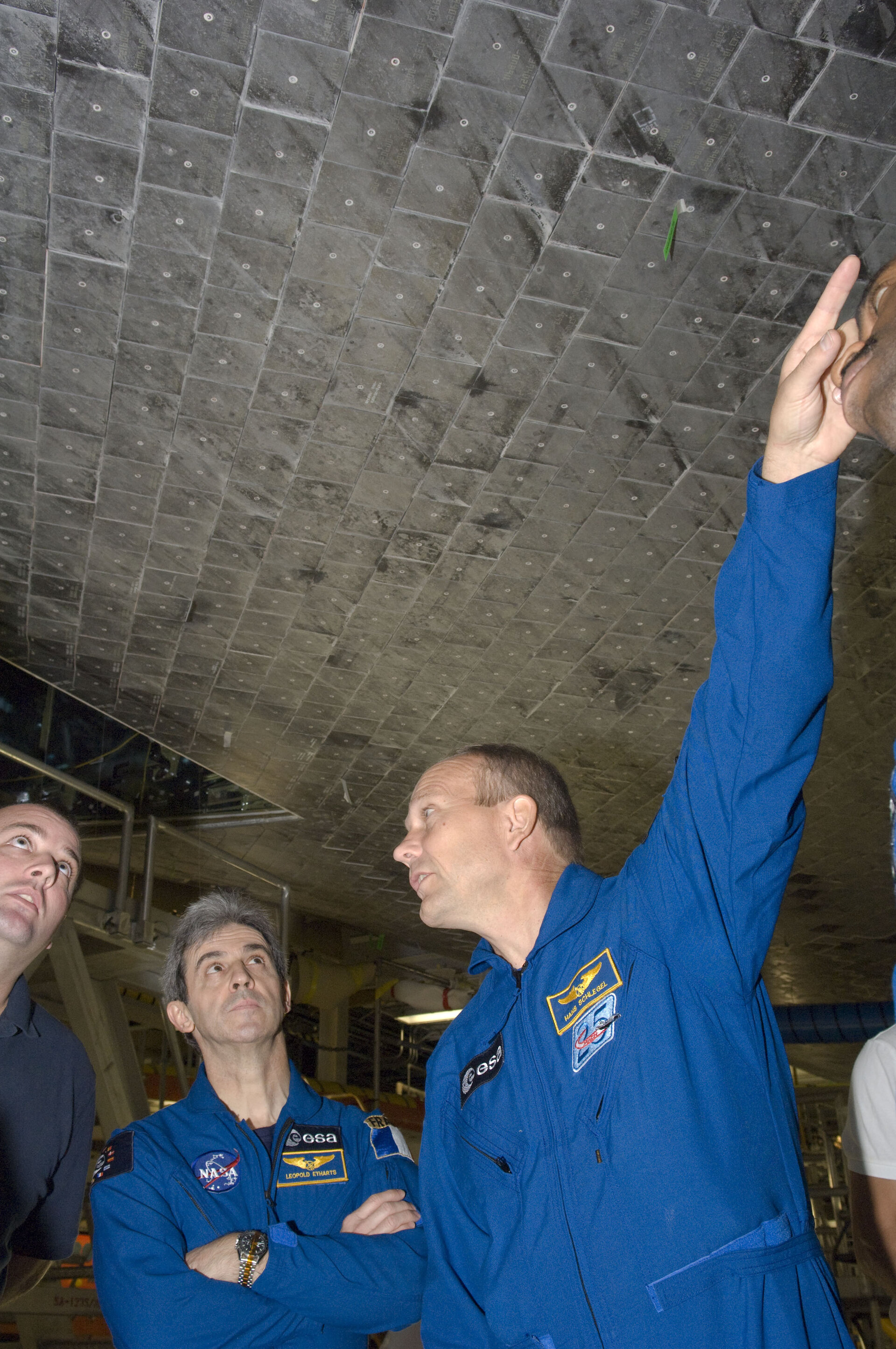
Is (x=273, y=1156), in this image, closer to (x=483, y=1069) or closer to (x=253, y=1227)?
(x=253, y=1227)

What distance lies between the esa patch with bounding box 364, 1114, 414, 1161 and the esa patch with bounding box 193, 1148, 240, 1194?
35cm

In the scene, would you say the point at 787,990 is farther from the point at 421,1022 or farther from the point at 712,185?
the point at 712,185

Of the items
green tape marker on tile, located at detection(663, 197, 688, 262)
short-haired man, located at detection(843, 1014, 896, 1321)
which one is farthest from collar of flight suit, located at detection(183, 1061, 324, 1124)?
green tape marker on tile, located at detection(663, 197, 688, 262)

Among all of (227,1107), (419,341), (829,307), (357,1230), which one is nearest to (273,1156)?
(227,1107)

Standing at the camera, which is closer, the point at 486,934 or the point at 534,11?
the point at 486,934

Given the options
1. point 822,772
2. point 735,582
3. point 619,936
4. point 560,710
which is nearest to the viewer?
point 735,582

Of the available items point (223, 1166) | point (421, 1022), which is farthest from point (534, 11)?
point (421, 1022)

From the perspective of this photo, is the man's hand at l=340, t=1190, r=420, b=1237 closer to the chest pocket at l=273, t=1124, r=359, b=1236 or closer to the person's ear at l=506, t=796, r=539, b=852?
the chest pocket at l=273, t=1124, r=359, b=1236

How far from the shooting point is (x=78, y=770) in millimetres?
7988

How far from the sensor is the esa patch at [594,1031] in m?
1.54

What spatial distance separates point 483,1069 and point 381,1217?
64cm

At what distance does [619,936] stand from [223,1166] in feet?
4.31

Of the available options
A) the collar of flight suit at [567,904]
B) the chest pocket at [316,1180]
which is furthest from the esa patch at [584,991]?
the chest pocket at [316,1180]

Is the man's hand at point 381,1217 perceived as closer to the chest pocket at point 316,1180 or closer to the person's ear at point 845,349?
the chest pocket at point 316,1180
